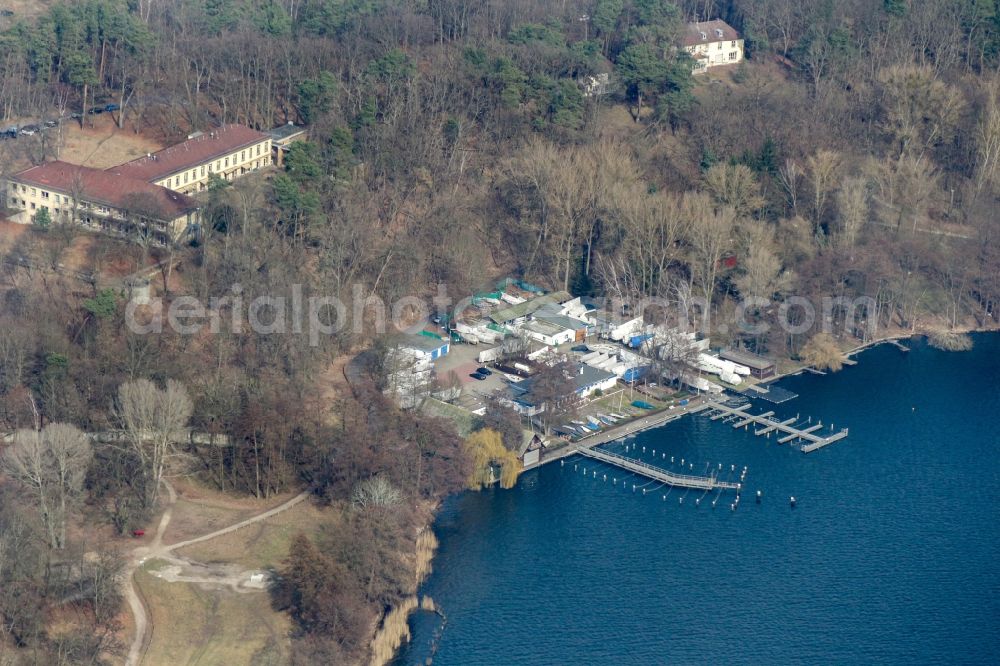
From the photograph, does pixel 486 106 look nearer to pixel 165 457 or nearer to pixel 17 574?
pixel 165 457

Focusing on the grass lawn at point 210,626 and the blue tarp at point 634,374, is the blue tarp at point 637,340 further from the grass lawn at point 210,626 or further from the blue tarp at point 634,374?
the grass lawn at point 210,626

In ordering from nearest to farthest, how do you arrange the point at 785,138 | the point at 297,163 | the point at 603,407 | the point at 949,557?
the point at 949,557
the point at 603,407
the point at 297,163
the point at 785,138

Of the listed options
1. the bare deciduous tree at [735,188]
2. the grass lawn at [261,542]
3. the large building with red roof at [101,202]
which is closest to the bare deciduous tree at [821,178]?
the bare deciduous tree at [735,188]

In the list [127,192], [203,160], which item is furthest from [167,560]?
[203,160]

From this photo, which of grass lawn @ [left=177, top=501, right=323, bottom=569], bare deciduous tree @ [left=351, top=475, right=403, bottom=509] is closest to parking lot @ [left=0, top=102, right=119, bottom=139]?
grass lawn @ [left=177, top=501, right=323, bottom=569]

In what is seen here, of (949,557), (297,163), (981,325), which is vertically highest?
(297,163)

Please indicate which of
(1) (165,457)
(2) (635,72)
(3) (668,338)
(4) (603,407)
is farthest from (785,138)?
(1) (165,457)

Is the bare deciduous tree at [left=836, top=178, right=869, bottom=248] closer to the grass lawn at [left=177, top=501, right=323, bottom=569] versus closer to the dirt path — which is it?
the dirt path

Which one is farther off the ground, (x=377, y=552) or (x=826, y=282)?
(x=826, y=282)
